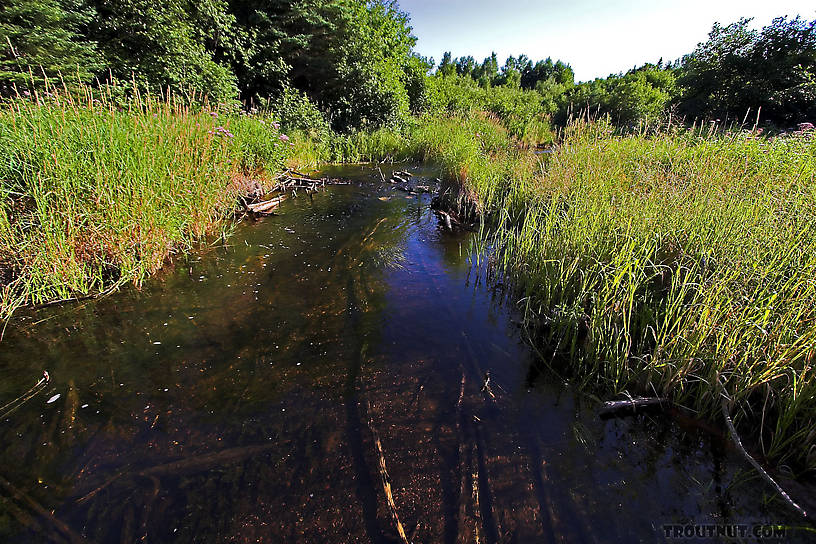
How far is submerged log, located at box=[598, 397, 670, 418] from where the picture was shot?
2.18 meters

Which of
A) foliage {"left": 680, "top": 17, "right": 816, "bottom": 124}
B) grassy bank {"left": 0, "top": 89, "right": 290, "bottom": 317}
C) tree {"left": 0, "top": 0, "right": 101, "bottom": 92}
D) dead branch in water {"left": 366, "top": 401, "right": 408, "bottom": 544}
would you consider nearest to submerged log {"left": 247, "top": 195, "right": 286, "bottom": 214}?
grassy bank {"left": 0, "top": 89, "right": 290, "bottom": 317}

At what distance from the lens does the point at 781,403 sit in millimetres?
1854

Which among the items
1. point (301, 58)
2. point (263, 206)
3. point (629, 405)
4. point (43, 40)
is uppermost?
point (301, 58)

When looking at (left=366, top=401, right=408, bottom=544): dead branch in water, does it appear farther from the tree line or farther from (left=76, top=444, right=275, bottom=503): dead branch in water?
the tree line

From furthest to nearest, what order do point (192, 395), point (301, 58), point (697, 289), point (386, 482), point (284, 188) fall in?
1. point (301, 58)
2. point (284, 188)
3. point (192, 395)
4. point (697, 289)
5. point (386, 482)

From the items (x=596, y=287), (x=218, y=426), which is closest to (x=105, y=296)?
(x=218, y=426)

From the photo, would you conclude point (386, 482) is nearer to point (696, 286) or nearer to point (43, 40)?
point (696, 286)

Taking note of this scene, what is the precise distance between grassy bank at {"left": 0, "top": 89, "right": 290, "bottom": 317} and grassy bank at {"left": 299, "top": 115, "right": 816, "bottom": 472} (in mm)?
4099

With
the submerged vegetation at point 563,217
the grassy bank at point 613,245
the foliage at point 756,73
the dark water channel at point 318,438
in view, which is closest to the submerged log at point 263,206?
the submerged vegetation at point 563,217

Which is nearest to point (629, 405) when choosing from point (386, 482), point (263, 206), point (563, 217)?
point (386, 482)

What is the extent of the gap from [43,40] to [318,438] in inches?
466

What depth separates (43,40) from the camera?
7.92 m

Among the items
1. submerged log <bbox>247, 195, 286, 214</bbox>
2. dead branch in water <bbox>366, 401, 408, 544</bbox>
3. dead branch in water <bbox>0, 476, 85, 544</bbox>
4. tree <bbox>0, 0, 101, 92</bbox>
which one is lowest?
dead branch in water <bbox>0, 476, 85, 544</bbox>

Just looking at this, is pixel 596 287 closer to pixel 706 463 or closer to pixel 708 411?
pixel 708 411
